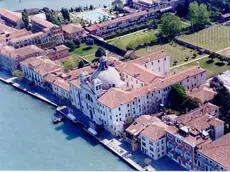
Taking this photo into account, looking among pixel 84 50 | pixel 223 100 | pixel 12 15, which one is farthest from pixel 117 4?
pixel 223 100

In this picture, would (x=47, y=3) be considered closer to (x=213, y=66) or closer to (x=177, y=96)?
(x=213, y=66)

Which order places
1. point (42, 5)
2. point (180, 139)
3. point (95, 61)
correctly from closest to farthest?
point (180, 139) < point (95, 61) < point (42, 5)

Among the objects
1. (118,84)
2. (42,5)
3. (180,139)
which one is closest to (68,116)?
(118,84)

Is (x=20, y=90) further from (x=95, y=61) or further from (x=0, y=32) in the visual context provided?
(x=0, y=32)

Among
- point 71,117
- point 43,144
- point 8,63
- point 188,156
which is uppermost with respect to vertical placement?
point 188,156

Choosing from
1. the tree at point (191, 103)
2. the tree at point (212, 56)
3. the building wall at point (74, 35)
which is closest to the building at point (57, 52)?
the building wall at point (74, 35)

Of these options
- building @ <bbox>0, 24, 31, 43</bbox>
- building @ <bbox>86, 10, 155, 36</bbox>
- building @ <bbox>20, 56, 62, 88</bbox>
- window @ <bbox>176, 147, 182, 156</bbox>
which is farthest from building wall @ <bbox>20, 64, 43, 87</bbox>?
window @ <bbox>176, 147, 182, 156</bbox>
